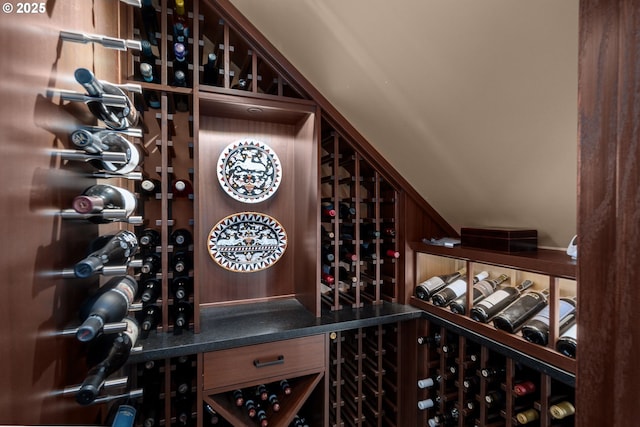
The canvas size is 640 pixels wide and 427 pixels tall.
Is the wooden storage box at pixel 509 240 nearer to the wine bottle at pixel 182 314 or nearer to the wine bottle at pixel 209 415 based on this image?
the wine bottle at pixel 182 314

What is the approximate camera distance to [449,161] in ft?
3.94

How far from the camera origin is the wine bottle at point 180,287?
3.70 ft

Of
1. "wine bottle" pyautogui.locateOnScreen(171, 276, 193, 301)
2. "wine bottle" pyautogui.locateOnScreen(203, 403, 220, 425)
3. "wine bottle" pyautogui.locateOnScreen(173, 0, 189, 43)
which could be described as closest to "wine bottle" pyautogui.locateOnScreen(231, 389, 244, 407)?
"wine bottle" pyautogui.locateOnScreen(203, 403, 220, 425)

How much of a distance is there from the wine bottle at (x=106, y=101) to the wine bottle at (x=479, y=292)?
1355mm

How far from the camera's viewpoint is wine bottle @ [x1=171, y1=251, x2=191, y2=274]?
1.14 meters

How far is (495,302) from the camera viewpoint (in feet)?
3.66

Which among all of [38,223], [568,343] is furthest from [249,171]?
[568,343]

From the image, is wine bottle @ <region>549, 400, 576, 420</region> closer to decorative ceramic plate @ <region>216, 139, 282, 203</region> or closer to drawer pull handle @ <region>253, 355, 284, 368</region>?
drawer pull handle @ <region>253, 355, 284, 368</region>

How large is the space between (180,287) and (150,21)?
106 cm

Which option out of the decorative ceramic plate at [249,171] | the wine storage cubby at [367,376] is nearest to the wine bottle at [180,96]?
the decorative ceramic plate at [249,171]

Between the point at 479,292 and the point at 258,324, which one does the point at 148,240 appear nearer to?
the point at 258,324

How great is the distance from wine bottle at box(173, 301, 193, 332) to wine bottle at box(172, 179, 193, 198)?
46 cm

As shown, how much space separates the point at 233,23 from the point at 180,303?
3.98 ft

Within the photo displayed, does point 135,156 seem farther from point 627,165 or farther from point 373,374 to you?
point 373,374
